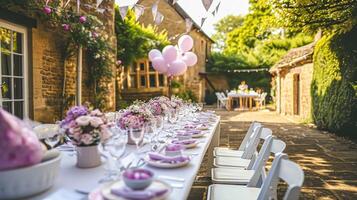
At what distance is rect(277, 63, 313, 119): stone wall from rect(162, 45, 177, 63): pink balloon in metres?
4.65

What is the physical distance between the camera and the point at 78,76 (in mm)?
6895

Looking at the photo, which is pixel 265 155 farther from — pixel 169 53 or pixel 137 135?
pixel 169 53

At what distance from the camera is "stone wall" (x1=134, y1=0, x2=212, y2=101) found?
1653cm

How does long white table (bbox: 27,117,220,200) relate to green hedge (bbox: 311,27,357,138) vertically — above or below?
below

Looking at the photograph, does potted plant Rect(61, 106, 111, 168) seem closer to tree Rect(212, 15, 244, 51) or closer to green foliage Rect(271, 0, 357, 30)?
green foliage Rect(271, 0, 357, 30)

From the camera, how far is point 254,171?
2.68m

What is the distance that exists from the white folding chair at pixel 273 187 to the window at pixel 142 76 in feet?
36.5

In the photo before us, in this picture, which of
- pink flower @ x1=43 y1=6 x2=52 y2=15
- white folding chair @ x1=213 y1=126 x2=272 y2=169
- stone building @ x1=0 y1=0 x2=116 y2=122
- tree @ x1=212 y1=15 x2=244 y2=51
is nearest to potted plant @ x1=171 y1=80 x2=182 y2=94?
stone building @ x1=0 y1=0 x2=116 y2=122

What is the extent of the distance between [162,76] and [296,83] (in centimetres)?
530

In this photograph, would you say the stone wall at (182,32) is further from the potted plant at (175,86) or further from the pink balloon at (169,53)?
the pink balloon at (169,53)

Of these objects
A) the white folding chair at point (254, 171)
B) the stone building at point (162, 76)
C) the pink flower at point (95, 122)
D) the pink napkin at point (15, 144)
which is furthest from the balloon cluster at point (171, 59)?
the pink napkin at point (15, 144)

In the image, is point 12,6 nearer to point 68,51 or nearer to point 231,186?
point 68,51

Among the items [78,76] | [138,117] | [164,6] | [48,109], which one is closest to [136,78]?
[164,6]

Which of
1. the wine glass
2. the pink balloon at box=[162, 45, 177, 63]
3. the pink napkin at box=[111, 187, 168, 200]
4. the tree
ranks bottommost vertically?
the pink napkin at box=[111, 187, 168, 200]
